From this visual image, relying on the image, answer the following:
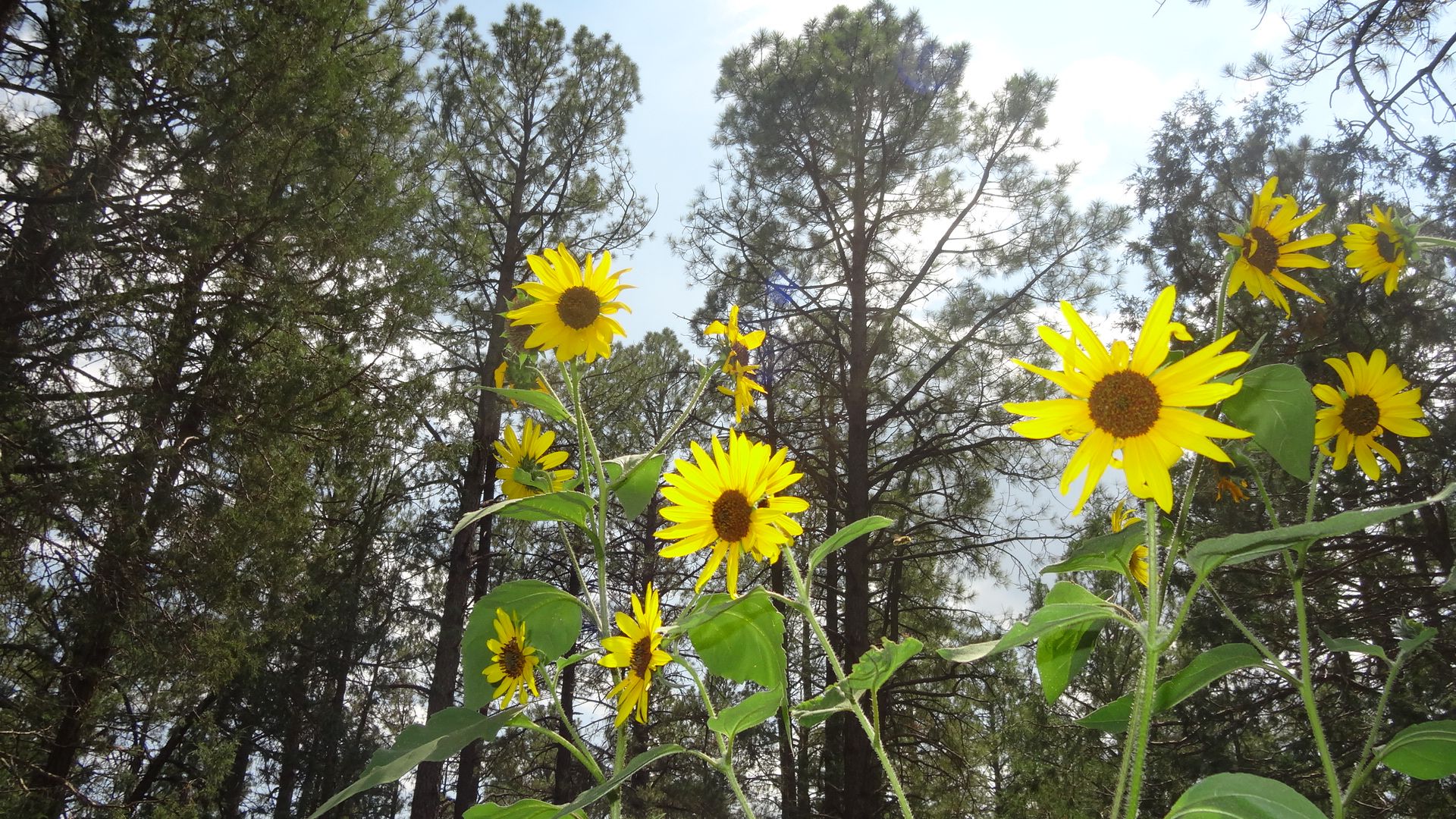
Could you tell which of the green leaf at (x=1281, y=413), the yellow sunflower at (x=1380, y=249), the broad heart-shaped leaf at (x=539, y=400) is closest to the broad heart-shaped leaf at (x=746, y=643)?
the broad heart-shaped leaf at (x=539, y=400)

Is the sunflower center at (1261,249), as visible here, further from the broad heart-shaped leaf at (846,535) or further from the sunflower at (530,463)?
the sunflower at (530,463)

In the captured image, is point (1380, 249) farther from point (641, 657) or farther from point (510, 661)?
point (510, 661)

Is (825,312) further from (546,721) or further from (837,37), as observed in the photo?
(546,721)

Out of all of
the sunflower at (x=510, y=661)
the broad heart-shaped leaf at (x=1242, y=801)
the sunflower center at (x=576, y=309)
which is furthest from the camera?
the sunflower center at (x=576, y=309)

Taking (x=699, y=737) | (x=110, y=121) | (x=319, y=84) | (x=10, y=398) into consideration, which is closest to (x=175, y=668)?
(x=10, y=398)

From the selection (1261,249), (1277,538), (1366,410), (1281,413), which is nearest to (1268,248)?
(1261,249)

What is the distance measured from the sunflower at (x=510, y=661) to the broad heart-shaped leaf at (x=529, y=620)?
0.07ft

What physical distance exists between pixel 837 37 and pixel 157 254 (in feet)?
17.5

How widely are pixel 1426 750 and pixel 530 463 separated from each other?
83cm

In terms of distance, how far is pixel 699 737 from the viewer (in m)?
10.3

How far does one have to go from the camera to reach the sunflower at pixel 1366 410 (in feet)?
2.40

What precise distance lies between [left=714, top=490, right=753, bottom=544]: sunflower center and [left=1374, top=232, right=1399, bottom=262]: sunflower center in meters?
0.74

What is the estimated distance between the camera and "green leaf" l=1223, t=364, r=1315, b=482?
47 centimetres

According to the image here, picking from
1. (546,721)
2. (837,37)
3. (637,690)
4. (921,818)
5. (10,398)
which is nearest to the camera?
(637,690)
